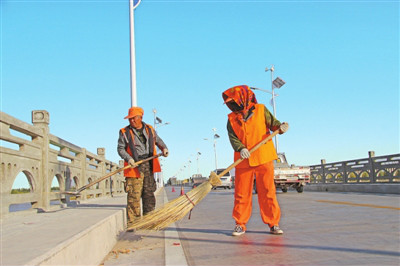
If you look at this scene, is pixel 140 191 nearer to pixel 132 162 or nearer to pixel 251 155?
pixel 132 162

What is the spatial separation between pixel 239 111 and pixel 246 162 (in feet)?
2.38

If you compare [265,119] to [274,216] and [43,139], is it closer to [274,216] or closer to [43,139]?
[274,216]

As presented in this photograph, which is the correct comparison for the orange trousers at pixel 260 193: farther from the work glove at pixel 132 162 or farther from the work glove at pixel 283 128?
the work glove at pixel 132 162

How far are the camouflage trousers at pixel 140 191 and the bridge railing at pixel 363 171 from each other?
15395 millimetres

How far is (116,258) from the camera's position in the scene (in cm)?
451

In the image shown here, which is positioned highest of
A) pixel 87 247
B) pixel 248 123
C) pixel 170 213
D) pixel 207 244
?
pixel 248 123

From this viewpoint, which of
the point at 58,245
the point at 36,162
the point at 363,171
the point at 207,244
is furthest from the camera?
the point at 363,171

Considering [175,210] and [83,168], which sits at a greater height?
[83,168]

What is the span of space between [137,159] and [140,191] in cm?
49

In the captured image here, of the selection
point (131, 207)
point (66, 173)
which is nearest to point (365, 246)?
point (131, 207)

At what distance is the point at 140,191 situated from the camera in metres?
6.07

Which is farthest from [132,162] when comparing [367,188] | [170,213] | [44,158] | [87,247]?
[367,188]

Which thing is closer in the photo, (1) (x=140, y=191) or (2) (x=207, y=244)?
(2) (x=207, y=244)

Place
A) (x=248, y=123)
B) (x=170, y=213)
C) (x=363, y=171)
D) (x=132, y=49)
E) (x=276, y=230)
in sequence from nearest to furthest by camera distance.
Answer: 1. (x=170, y=213)
2. (x=276, y=230)
3. (x=248, y=123)
4. (x=132, y=49)
5. (x=363, y=171)
